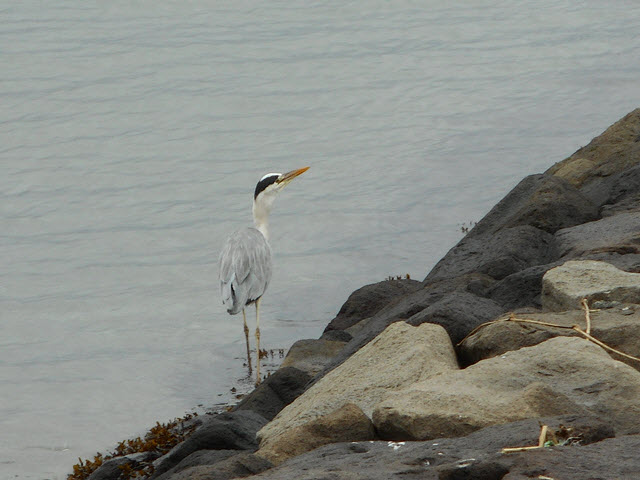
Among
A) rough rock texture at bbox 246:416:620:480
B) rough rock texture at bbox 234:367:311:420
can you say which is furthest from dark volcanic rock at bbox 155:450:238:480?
rough rock texture at bbox 234:367:311:420

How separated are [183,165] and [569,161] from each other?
8.01 meters

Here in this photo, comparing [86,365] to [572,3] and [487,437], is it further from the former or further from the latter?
[572,3]

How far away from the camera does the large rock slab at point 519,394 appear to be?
4363 mm

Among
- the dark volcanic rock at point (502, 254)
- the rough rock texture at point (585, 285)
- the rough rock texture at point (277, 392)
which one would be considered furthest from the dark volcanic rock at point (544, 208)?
the rough rock texture at point (277, 392)

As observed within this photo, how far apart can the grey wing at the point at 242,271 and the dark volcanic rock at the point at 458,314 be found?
155 inches

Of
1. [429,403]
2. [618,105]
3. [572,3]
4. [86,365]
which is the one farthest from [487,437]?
[572,3]

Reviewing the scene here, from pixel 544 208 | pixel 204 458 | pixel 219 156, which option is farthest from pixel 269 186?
pixel 219 156

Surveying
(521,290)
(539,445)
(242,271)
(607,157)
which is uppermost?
(607,157)

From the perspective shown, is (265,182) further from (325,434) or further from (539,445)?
(539,445)

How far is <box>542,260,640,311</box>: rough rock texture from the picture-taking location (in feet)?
19.4

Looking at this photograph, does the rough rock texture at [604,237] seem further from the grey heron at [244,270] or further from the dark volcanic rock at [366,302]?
the grey heron at [244,270]

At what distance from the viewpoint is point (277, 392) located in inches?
285

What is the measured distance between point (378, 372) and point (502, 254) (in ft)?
9.46

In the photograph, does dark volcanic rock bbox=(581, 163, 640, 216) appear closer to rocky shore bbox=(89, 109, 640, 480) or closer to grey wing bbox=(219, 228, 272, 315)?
rocky shore bbox=(89, 109, 640, 480)
